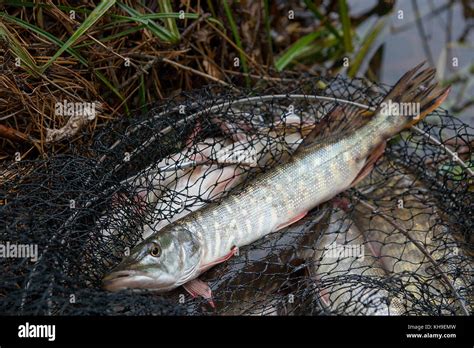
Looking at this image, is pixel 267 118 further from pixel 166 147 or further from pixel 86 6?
pixel 86 6

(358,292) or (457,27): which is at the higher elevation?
(457,27)

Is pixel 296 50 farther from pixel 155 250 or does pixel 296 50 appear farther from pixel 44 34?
pixel 155 250

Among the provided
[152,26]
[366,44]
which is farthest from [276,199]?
[366,44]

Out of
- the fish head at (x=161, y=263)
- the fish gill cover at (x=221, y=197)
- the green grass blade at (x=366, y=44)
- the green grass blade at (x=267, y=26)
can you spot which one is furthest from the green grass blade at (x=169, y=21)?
the green grass blade at (x=366, y=44)

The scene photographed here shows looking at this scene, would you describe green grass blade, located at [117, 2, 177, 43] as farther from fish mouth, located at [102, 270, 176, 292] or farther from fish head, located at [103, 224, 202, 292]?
fish mouth, located at [102, 270, 176, 292]
